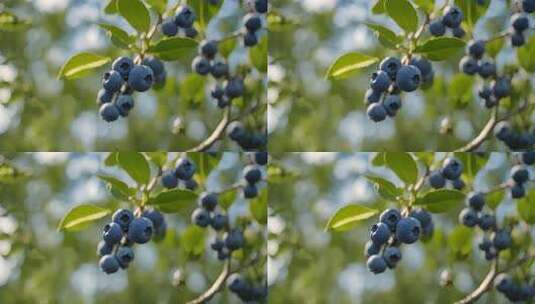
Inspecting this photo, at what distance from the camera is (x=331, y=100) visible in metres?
2.77

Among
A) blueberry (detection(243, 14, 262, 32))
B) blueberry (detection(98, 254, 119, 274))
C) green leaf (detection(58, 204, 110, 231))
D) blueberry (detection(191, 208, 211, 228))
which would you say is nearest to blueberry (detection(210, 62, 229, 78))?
blueberry (detection(243, 14, 262, 32))

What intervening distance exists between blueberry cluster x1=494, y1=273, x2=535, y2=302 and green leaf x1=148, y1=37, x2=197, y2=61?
0.98 metres

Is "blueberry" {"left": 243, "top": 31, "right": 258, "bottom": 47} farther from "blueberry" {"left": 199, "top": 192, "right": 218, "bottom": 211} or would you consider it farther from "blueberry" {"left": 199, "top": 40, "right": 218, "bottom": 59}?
"blueberry" {"left": 199, "top": 192, "right": 218, "bottom": 211}

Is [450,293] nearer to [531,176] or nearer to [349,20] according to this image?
[531,176]

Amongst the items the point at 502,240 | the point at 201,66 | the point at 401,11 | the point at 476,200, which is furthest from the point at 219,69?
the point at 502,240

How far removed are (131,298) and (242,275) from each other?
0.94 ft

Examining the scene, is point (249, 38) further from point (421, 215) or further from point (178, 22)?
point (421, 215)

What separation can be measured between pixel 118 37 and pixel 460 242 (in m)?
1.01

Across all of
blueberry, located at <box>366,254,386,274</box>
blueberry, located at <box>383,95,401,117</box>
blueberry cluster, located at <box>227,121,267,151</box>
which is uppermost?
blueberry, located at <box>383,95,401,117</box>

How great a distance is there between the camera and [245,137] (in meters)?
2.74

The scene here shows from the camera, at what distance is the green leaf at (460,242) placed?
273cm

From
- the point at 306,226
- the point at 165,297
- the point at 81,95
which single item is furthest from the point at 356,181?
the point at 81,95

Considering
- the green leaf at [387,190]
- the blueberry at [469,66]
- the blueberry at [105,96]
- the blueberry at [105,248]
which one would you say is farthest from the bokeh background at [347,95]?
the blueberry at [105,248]

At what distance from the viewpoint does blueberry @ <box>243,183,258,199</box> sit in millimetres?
2746
